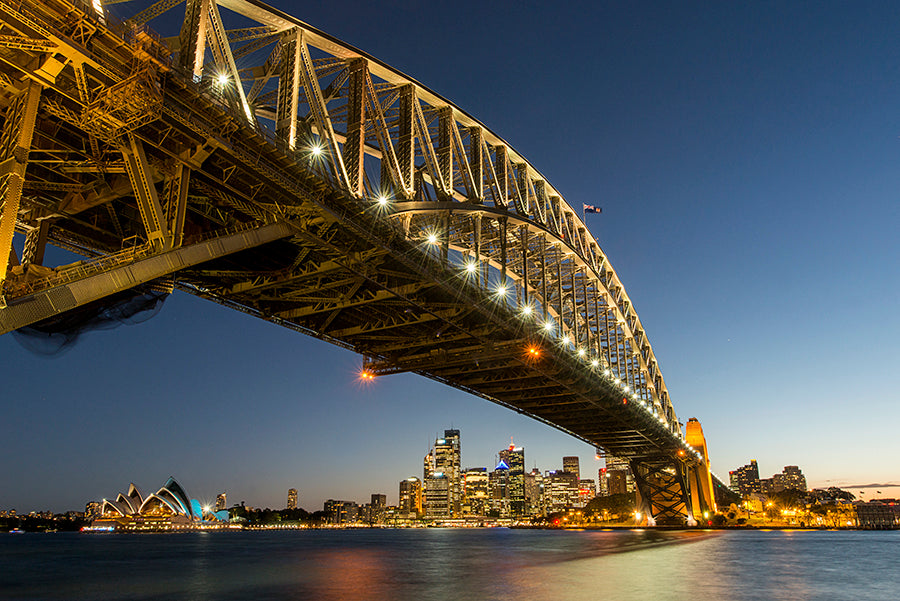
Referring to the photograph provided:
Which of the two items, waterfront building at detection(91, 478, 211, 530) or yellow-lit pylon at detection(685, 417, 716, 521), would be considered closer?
yellow-lit pylon at detection(685, 417, 716, 521)

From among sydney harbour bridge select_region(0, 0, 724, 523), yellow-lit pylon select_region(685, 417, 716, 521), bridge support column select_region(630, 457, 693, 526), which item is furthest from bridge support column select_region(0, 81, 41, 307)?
yellow-lit pylon select_region(685, 417, 716, 521)

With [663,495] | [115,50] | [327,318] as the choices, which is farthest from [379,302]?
[663,495]

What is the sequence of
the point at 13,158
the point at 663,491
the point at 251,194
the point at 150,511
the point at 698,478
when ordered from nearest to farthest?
the point at 13,158
the point at 251,194
the point at 663,491
the point at 698,478
the point at 150,511

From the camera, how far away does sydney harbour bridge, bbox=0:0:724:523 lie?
47.0 feet

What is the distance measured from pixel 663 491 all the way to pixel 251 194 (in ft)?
275

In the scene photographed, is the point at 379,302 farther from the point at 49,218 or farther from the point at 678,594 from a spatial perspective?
the point at 678,594

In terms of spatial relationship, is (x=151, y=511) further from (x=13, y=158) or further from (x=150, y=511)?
(x=13, y=158)

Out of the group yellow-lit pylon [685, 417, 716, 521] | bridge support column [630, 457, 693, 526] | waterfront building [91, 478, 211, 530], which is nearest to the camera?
bridge support column [630, 457, 693, 526]

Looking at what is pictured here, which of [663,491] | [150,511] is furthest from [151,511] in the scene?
[663,491]

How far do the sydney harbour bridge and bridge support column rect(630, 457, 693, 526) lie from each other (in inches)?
1927

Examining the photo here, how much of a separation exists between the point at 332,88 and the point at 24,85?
48.1 ft

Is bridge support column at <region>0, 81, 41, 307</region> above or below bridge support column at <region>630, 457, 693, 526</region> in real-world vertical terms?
above

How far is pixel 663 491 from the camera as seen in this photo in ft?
294

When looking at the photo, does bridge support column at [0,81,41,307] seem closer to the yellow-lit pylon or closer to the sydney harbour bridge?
the sydney harbour bridge
